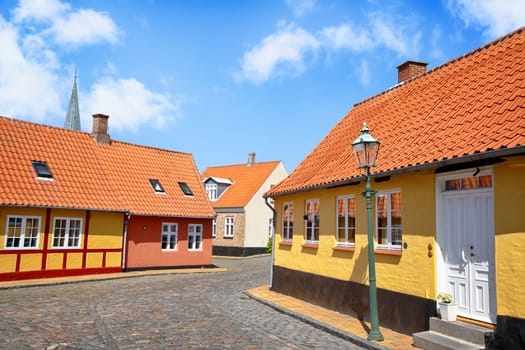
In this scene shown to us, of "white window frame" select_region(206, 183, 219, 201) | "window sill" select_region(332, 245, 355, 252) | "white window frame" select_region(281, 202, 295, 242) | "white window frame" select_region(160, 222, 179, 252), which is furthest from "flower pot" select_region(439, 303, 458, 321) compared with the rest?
"white window frame" select_region(206, 183, 219, 201)

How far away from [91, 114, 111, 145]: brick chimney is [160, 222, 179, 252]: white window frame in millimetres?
5538

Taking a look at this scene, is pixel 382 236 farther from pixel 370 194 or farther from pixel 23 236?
pixel 23 236

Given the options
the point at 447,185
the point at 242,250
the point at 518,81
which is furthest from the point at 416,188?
the point at 242,250

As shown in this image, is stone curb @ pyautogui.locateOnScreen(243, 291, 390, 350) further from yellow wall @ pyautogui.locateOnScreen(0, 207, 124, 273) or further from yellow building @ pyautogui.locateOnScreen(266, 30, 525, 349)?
yellow wall @ pyautogui.locateOnScreen(0, 207, 124, 273)

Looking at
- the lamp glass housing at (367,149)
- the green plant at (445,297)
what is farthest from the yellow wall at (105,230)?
the green plant at (445,297)

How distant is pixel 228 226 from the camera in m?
33.7

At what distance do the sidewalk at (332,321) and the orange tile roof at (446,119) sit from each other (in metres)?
3.07

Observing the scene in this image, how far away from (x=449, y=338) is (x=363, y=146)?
3.53 metres

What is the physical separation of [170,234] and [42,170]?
6770mm

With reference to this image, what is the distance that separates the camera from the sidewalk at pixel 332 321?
25.8ft

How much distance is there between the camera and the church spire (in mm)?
50628

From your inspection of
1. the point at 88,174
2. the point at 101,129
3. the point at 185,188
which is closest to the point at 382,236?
the point at 88,174

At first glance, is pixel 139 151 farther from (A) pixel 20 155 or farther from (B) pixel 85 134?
(A) pixel 20 155

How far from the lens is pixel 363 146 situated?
8.52 meters
